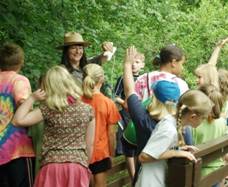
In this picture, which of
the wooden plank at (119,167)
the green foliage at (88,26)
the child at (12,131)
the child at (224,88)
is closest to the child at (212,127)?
the child at (224,88)

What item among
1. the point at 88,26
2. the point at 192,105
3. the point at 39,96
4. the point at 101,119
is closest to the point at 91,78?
the point at 101,119

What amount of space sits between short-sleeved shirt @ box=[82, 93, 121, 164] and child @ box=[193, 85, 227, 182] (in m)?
0.74

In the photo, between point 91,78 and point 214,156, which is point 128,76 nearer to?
point 91,78

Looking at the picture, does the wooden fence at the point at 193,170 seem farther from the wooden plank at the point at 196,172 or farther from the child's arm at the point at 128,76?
the child's arm at the point at 128,76

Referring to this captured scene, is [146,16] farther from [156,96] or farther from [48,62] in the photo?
[156,96]

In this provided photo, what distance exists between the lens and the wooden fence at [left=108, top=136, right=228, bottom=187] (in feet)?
10.8

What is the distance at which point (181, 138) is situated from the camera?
338cm

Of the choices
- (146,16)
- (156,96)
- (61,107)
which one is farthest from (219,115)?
(146,16)

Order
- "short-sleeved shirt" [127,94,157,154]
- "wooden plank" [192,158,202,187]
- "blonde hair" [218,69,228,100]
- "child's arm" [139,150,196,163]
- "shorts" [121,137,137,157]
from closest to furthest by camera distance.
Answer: "child's arm" [139,150,196,163] → "wooden plank" [192,158,202,187] → "short-sleeved shirt" [127,94,157,154] → "shorts" [121,137,137,157] → "blonde hair" [218,69,228,100]

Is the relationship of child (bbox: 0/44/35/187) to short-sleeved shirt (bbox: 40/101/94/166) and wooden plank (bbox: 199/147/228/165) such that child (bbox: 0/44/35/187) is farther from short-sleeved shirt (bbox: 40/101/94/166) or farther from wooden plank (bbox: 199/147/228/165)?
wooden plank (bbox: 199/147/228/165)

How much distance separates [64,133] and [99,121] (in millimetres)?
755

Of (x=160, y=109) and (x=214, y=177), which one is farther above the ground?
(x=160, y=109)

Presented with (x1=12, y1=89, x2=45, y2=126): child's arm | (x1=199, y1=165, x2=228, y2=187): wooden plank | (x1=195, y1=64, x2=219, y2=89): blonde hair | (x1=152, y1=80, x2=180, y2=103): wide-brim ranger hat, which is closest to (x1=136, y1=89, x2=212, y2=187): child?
(x1=152, y1=80, x2=180, y2=103): wide-brim ranger hat

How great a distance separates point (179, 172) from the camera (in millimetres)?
3285
